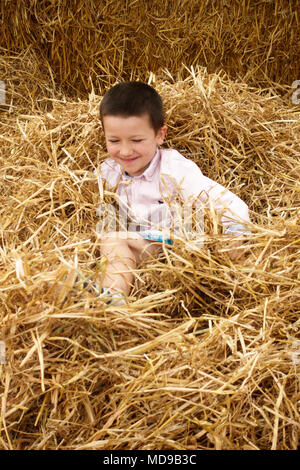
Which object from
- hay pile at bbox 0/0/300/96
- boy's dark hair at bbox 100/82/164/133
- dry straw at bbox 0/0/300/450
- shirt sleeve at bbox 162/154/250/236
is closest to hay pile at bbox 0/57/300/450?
dry straw at bbox 0/0/300/450

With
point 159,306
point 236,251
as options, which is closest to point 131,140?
point 236,251

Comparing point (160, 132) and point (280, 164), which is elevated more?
point (160, 132)

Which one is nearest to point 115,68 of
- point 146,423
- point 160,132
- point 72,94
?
point 72,94

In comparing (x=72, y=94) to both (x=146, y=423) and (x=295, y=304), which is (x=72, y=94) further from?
(x=146, y=423)

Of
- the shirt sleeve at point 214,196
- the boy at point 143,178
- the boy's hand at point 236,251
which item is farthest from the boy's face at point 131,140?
the boy's hand at point 236,251

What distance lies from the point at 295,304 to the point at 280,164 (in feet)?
3.36

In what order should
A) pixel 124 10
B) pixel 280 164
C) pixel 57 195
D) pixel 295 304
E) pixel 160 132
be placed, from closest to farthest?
pixel 295 304 → pixel 57 195 → pixel 160 132 → pixel 280 164 → pixel 124 10

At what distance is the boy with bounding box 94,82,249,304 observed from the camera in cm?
208

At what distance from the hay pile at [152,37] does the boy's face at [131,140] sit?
1.13 meters

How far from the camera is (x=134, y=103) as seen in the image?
84.3 inches

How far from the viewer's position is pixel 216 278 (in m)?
1.77

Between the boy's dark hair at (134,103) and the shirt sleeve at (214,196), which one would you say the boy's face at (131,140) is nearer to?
the boy's dark hair at (134,103)
